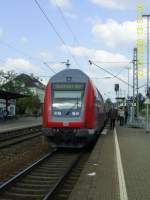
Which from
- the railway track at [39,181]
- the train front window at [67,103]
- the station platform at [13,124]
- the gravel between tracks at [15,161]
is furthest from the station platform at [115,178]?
the station platform at [13,124]

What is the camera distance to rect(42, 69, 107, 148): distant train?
19.0 meters

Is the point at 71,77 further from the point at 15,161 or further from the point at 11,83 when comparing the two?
the point at 11,83

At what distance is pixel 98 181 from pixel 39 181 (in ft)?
6.66

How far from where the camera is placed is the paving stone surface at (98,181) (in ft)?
30.1

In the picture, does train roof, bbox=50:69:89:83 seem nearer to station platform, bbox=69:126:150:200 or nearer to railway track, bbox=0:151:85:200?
railway track, bbox=0:151:85:200

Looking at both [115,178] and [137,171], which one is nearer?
[115,178]

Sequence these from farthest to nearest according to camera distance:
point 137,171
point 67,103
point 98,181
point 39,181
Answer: point 67,103 < point 137,171 < point 39,181 < point 98,181

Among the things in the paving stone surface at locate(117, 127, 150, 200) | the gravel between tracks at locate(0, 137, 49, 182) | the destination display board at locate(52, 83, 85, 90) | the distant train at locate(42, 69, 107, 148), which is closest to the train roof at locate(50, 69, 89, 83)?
the distant train at locate(42, 69, 107, 148)

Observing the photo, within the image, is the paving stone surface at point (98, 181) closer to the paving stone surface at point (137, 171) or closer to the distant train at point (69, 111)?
the paving stone surface at point (137, 171)

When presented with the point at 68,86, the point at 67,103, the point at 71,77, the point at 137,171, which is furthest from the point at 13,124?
the point at 137,171

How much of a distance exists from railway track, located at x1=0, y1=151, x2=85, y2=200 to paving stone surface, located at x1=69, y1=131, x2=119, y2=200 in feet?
1.93

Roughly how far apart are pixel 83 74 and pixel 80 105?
1692 millimetres

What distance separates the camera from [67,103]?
1955cm

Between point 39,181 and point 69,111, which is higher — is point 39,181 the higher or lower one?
the lower one
